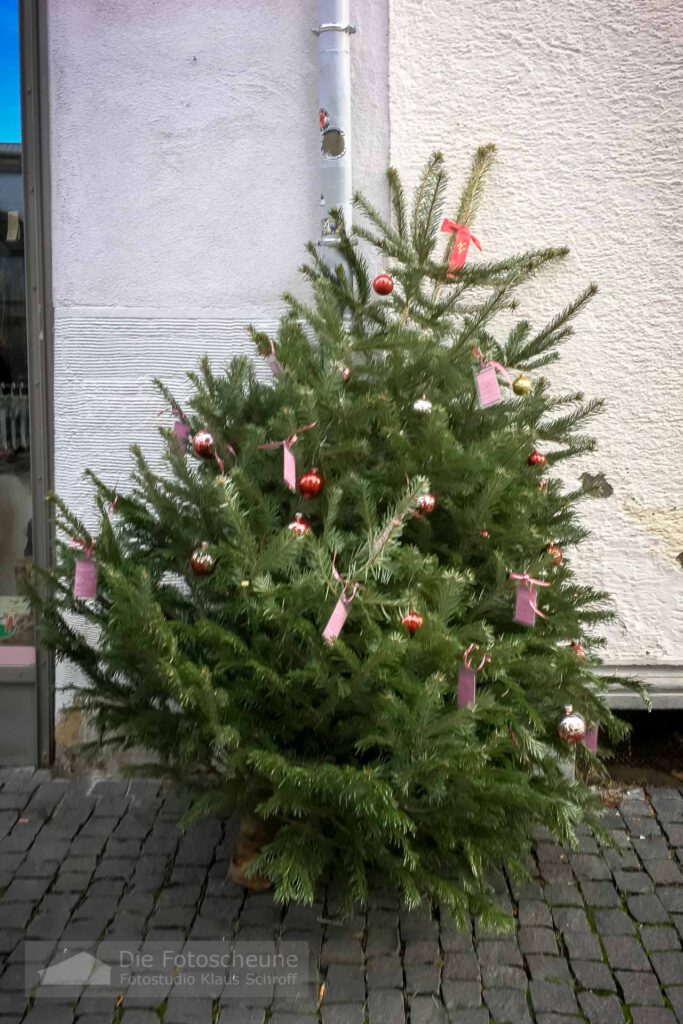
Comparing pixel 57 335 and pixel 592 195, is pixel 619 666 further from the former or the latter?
pixel 57 335

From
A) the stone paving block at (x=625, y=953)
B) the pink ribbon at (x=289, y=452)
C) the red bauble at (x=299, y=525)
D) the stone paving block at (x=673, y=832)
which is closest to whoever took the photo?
the red bauble at (x=299, y=525)

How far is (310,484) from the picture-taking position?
104 inches

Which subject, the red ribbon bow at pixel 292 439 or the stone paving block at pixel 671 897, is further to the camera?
the stone paving block at pixel 671 897

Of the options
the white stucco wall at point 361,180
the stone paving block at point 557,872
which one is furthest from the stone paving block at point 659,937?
the white stucco wall at point 361,180

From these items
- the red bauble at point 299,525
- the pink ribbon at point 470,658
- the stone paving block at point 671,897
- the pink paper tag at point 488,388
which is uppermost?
the pink paper tag at point 488,388

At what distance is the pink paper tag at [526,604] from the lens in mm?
2623

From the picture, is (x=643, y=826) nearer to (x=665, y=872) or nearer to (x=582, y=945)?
(x=665, y=872)

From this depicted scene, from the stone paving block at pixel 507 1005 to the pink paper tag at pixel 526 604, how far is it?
107cm

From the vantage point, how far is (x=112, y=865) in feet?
11.0

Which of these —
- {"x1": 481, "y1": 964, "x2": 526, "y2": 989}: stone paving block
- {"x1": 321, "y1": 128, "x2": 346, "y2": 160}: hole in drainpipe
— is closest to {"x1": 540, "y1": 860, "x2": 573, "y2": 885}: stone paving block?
{"x1": 481, "y1": 964, "x2": 526, "y2": 989}: stone paving block

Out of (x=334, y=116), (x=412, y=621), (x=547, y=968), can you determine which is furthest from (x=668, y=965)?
(x=334, y=116)

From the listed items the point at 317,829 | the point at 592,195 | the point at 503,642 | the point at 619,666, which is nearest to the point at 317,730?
the point at 317,829

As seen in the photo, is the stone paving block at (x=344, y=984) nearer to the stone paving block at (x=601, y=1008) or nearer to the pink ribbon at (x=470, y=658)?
the stone paving block at (x=601, y=1008)

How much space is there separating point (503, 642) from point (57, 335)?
2344 millimetres
